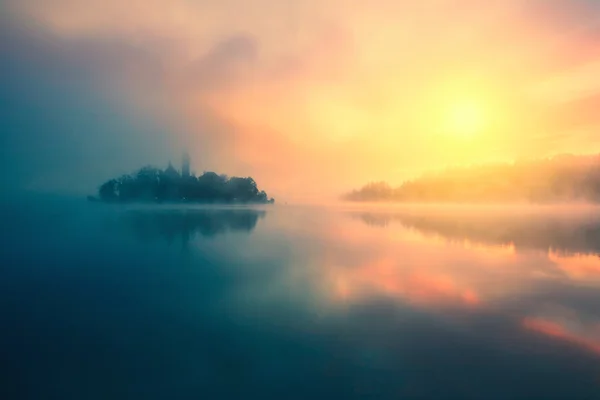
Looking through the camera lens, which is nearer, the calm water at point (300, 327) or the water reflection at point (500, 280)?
the calm water at point (300, 327)

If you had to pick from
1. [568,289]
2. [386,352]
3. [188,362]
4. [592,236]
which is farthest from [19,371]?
[592,236]

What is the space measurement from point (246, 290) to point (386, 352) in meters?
9.21

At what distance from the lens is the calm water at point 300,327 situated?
8.84 m

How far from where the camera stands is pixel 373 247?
107ft

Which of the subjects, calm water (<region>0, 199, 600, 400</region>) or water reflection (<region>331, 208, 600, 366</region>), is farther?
water reflection (<region>331, 208, 600, 366</region>)

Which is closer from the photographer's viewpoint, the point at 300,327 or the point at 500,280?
the point at 300,327

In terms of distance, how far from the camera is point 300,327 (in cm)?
1251

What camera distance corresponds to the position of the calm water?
884 centimetres

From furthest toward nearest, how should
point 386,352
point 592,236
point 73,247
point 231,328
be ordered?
point 592,236 < point 73,247 < point 231,328 < point 386,352

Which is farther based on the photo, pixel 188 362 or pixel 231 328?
pixel 231 328

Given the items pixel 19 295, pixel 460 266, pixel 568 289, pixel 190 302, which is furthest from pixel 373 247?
pixel 19 295

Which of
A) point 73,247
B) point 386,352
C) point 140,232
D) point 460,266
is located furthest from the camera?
point 140,232

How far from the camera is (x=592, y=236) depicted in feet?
124

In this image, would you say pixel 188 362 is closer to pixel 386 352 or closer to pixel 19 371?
pixel 19 371
